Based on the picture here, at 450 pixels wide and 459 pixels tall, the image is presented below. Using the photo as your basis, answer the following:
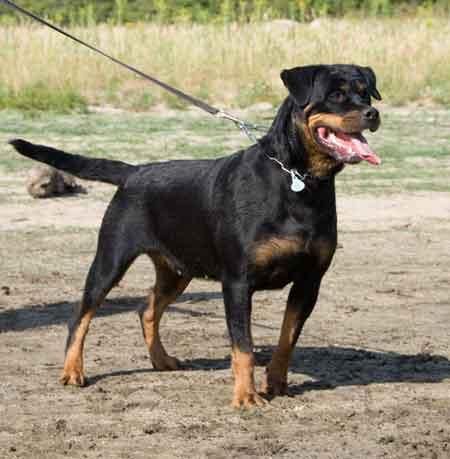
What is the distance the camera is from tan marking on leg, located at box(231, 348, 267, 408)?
628 cm

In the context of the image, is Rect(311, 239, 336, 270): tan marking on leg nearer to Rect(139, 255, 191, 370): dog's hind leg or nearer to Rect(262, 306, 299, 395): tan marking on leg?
Rect(262, 306, 299, 395): tan marking on leg

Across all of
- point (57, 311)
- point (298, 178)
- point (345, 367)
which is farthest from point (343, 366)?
point (57, 311)

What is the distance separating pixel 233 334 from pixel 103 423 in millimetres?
773

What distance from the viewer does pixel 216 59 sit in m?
22.9

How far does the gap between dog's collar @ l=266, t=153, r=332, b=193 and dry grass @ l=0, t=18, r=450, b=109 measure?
1531cm

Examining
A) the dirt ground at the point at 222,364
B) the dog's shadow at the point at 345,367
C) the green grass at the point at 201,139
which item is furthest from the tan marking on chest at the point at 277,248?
the green grass at the point at 201,139

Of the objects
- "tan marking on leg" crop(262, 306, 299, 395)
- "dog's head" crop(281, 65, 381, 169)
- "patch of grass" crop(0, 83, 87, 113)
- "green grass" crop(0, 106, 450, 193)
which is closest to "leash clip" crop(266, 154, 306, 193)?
"dog's head" crop(281, 65, 381, 169)

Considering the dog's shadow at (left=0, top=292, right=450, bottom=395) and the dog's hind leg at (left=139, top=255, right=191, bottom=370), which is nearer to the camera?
the dog's shadow at (left=0, top=292, right=450, bottom=395)

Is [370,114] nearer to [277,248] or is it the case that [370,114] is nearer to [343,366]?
[277,248]

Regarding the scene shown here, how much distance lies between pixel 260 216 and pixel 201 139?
37.5 ft

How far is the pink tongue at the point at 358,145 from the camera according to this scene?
6035mm

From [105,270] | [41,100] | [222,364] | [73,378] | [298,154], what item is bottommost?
[41,100]

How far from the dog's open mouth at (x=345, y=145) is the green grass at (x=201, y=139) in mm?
7676

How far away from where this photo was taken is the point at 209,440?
228 inches
